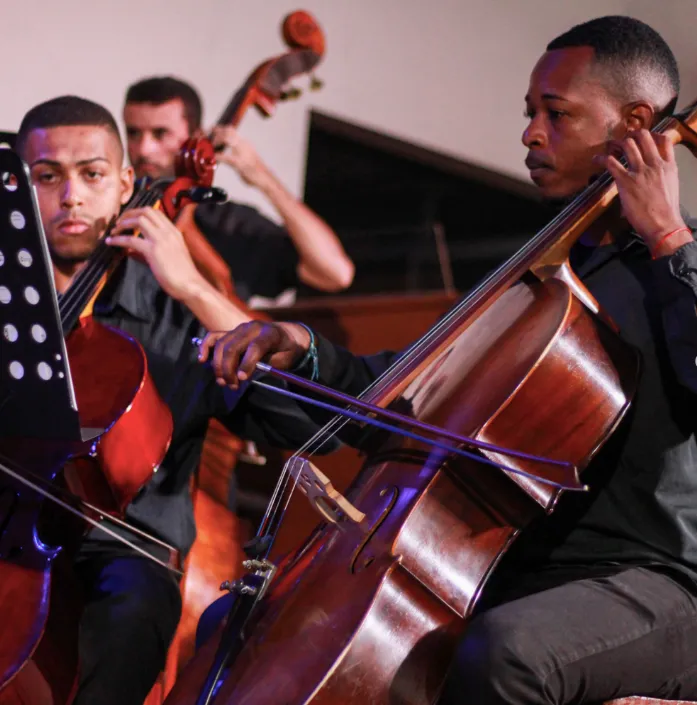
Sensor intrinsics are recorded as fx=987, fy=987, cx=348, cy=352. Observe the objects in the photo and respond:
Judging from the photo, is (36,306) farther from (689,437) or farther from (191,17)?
(191,17)

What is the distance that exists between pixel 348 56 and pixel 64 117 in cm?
151

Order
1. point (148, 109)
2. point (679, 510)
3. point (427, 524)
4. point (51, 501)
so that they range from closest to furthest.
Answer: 1. point (427, 524)
2. point (679, 510)
3. point (51, 501)
4. point (148, 109)

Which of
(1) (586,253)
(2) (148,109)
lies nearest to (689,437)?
(1) (586,253)

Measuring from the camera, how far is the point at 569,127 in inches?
64.1

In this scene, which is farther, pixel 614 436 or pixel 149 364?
pixel 149 364

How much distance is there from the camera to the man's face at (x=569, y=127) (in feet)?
5.29

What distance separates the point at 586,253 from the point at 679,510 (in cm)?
47

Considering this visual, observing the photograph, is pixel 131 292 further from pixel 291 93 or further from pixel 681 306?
pixel 681 306

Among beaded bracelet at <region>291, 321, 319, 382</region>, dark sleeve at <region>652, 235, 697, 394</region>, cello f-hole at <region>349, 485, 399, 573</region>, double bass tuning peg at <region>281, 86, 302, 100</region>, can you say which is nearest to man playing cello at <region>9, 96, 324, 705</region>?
beaded bracelet at <region>291, 321, 319, 382</region>

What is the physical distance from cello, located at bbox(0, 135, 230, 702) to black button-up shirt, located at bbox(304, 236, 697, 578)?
632mm

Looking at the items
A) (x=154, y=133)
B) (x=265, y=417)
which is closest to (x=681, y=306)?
(x=265, y=417)

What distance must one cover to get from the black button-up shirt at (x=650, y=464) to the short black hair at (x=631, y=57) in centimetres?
39

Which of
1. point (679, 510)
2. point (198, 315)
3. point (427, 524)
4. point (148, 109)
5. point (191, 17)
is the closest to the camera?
point (427, 524)

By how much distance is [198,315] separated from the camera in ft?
6.41
